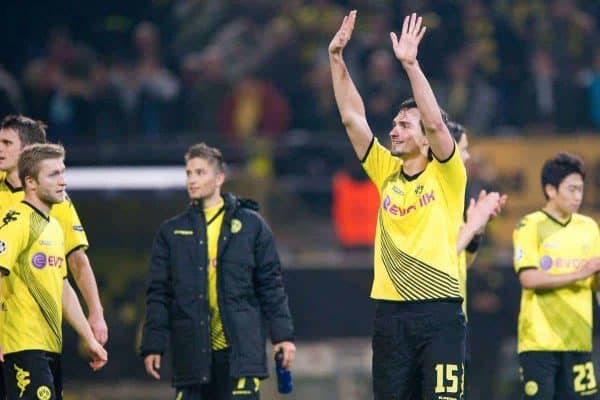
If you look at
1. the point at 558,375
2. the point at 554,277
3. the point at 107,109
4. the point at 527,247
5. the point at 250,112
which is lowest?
the point at 558,375

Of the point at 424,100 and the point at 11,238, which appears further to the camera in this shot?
the point at 11,238

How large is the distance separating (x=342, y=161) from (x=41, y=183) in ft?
24.2

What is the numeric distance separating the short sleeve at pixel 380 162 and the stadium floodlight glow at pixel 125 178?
626cm

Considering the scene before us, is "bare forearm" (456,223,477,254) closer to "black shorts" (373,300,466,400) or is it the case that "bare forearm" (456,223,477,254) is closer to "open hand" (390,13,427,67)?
"black shorts" (373,300,466,400)

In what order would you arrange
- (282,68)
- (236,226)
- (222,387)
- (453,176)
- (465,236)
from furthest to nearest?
(282,68)
(236,226)
(222,387)
(465,236)
(453,176)

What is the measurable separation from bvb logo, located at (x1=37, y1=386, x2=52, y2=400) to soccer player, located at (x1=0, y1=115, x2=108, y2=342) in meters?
0.77

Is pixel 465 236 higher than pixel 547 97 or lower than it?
lower

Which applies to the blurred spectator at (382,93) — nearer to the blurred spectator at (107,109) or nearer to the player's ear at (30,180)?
the blurred spectator at (107,109)

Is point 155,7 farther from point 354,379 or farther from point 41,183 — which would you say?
point 41,183

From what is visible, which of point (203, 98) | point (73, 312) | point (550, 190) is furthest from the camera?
point (203, 98)

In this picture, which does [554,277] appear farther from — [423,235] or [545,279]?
[423,235]

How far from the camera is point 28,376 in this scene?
789cm

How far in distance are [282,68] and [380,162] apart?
8760 mm

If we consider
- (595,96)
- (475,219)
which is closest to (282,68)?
(595,96)
